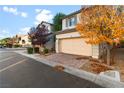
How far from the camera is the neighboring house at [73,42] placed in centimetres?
1958

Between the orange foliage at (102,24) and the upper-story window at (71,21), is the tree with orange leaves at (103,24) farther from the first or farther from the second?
the upper-story window at (71,21)

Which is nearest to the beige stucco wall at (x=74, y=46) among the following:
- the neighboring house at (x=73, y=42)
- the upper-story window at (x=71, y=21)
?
the neighboring house at (x=73, y=42)

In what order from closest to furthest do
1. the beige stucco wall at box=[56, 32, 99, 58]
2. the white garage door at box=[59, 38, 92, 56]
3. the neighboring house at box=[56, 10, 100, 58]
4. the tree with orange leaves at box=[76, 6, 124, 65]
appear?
the tree with orange leaves at box=[76, 6, 124, 65] < the beige stucco wall at box=[56, 32, 99, 58] < the neighboring house at box=[56, 10, 100, 58] < the white garage door at box=[59, 38, 92, 56]

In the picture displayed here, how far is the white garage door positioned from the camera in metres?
20.3

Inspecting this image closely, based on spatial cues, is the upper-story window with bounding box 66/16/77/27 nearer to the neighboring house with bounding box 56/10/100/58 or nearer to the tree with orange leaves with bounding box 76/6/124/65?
the neighboring house with bounding box 56/10/100/58

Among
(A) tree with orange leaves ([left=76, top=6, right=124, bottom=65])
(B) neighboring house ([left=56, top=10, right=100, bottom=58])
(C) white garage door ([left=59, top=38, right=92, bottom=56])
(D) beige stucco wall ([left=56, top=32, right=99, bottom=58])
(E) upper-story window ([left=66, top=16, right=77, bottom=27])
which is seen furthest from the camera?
(E) upper-story window ([left=66, top=16, right=77, bottom=27])

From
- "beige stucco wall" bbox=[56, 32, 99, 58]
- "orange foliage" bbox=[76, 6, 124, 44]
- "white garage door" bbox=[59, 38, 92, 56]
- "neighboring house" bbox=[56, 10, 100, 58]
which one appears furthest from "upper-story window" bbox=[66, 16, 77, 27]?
"orange foliage" bbox=[76, 6, 124, 44]

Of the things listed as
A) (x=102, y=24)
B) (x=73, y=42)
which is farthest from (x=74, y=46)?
(x=102, y=24)

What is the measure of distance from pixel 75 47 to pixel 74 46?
0.29 meters

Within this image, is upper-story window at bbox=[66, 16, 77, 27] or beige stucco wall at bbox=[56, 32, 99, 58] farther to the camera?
upper-story window at bbox=[66, 16, 77, 27]

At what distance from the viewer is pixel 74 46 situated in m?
23.0
